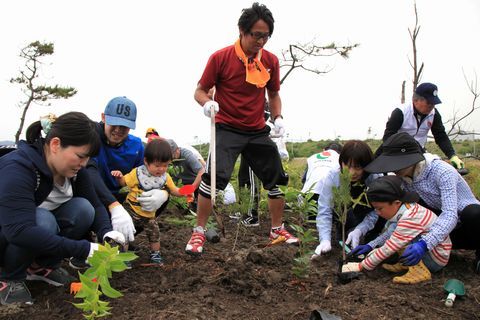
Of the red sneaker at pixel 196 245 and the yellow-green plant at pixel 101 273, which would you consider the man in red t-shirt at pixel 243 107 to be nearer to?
the red sneaker at pixel 196 245

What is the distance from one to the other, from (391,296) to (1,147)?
224cm

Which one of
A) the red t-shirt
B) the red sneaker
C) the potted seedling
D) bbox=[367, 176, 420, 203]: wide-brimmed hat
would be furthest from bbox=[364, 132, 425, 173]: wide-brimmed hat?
the red sneaker

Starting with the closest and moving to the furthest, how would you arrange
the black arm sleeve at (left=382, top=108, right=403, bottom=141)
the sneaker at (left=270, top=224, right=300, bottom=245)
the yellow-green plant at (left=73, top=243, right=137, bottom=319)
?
the yellow-green plant at (left=73, top=243, right=137, bottom=319) < the sneaker at (left=270, top=224, right=300, bottom=245) < the black arm sleeve at (left=382, top=108, right=403, bottom=141)

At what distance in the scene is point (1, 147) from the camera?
2.38 metres

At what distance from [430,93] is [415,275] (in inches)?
71.2

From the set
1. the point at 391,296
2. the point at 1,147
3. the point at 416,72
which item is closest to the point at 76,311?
the point at 1,147

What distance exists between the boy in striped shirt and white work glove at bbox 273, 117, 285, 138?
114cm

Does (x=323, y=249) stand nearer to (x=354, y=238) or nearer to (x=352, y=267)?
(x=354, y=238)

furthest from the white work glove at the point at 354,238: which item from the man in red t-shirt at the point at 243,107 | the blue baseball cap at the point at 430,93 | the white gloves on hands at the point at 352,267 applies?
the blue baseball cap at the point at 430,93

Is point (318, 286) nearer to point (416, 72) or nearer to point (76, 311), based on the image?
point (76, 311)

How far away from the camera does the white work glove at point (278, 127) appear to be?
3.58 meters

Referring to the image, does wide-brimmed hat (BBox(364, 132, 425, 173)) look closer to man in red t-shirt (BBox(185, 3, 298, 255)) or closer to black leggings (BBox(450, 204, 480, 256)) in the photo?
black leggings (BBox(450, 204, 480, 256))

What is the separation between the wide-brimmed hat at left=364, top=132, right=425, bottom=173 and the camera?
8.80ft

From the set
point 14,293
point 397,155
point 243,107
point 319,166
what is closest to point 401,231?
point 397,155
